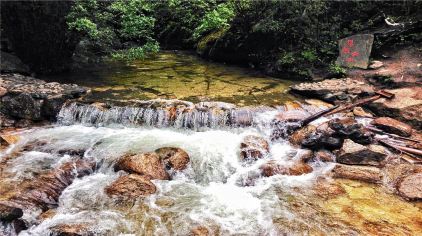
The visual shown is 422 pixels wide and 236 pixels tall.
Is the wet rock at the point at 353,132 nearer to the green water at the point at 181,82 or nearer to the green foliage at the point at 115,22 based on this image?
the green water at the point at 181,82

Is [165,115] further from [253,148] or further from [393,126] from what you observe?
[393,126]

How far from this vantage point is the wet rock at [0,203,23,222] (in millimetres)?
5246

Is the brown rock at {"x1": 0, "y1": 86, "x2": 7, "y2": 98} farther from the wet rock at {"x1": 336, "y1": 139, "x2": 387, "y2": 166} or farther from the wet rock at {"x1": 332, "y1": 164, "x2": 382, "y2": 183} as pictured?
the wet rock at {"x1": 336, "y1": 139, "x2": 387, "y2": 166}

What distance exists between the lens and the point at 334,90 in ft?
35.0

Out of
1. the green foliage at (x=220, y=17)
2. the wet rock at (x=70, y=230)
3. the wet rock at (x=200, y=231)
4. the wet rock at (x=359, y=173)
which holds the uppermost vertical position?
the green foliage at (x=220, y=17)

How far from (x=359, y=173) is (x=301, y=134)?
5.66 feet

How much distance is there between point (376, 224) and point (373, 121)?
13.1 feet

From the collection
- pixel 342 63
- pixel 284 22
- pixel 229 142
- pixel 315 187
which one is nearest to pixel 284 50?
pixel 284 22

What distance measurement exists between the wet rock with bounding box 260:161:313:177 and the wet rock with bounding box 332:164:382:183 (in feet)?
1.86

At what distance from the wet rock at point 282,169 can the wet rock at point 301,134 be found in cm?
103

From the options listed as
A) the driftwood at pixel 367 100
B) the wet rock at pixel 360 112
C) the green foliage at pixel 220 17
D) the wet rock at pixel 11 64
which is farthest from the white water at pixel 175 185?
the green foliage at pixel 220 17

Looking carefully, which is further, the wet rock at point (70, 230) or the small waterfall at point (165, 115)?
the small waterfall at point (165, 115)

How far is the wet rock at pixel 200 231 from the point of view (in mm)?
5531

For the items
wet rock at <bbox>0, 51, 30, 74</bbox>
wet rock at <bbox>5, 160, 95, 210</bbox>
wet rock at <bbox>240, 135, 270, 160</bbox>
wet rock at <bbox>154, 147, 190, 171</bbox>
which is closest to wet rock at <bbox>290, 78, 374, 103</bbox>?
wet rock at <bbox>240, 135, 270, 160</bbox>
